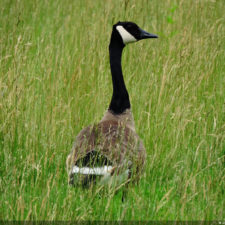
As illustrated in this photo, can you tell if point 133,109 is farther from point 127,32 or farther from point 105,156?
point 105,156

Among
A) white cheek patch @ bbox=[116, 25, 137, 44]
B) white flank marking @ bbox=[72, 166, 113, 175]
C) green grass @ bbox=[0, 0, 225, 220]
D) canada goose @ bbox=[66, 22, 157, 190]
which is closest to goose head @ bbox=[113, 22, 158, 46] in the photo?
white cheek patch @ bbox=[116, 25, 137, 44]

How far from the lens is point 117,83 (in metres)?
4.52

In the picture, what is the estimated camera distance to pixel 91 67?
5.55 metres

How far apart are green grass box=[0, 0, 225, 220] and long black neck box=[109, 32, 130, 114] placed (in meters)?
0.29

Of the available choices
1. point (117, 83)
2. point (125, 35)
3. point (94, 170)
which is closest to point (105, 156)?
point (94, 170)

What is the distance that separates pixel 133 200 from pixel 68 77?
2534mm

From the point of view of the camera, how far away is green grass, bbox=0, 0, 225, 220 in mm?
3156

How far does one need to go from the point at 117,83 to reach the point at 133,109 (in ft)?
1.97

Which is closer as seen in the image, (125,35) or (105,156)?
(105,156)

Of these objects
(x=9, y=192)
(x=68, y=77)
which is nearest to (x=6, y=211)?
(x=9, y=192)

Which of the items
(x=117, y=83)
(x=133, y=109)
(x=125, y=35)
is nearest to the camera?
(x=117, y=83)

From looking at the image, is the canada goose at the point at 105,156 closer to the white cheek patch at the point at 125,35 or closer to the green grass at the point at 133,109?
the green grass at the point at 133,109

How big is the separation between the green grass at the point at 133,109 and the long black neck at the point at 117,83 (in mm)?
292

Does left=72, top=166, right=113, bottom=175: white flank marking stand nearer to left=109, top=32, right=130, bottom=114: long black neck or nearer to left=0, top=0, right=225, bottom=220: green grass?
left=0, top=0, right=225, bottom=220: green grass
